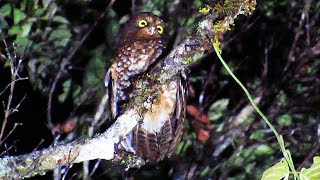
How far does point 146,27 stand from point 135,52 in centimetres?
13

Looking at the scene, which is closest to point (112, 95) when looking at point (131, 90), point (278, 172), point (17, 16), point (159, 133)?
point (131, 90)

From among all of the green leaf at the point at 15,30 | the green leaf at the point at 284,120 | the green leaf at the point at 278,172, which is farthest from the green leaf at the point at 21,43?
the green leaf at the point at 278,172

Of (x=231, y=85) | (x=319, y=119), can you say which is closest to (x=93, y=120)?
(x=231, y=85)

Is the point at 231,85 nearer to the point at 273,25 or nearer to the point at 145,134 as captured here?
the point at 273,25

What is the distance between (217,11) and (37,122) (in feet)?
8.33

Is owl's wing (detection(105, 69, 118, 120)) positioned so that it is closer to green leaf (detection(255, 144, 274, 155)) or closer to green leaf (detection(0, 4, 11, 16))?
green leaf (detection(0, 4, 11, 16))

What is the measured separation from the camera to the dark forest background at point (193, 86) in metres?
4.09

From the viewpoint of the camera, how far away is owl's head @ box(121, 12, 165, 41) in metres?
3.31

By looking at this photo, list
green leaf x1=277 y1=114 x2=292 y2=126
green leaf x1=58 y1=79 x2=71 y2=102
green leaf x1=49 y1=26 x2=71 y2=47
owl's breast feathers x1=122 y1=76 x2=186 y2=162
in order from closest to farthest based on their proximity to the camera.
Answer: owl's breast feathers x1=122 y1=76 x2=186 y2=162 → green leaf x1=49 y1=26 x2=71 y2=47 → green leaf x1=58 y1=79 x2=71 y2=102 → green leaf x1=277 y1=114 x2=292 y2=126

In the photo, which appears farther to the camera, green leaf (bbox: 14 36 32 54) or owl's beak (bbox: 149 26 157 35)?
green leaf (bbox: 14 36 32 54)

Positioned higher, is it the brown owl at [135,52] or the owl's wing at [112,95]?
the brown owl at [135,52]

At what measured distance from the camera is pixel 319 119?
183 inches

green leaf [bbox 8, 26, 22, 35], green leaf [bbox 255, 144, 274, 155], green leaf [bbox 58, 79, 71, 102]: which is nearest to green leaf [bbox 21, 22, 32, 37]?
green leaf [bbox 8, 26, 22, 35]

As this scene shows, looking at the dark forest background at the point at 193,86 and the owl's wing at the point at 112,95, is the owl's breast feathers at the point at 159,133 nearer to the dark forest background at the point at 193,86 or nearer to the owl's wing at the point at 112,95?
the owl's wing at the point at 112,95
